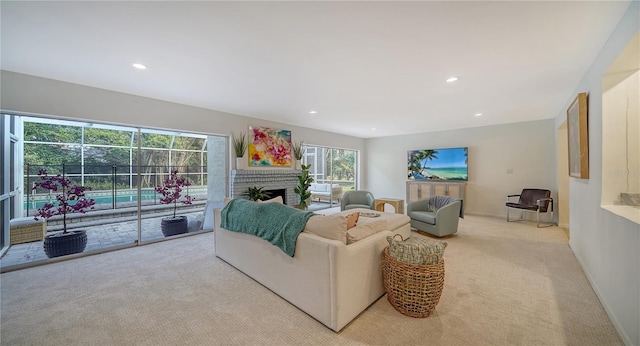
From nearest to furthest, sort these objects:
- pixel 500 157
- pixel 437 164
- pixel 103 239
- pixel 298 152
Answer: pixel 103 239 → pixel 500 157 → pixel 298 152 → pixel 437 164

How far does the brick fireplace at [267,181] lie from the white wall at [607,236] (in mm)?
5104

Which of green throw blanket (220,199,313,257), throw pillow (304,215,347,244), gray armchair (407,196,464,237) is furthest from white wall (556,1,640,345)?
green throw blanket (220,199,313,257)

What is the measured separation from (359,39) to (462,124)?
17.0ft

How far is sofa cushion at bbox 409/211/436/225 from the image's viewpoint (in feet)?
13.6

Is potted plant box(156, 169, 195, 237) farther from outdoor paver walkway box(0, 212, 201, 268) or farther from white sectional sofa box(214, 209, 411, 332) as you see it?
white sectional sofa box(214, 209, 411, 332)

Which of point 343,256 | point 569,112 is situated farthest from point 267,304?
point 569,112

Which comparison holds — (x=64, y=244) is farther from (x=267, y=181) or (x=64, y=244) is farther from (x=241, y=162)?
(x=267, y=181)

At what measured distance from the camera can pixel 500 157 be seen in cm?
607

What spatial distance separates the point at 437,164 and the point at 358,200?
3041 millimetres

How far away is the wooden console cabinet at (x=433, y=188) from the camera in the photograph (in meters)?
6.38

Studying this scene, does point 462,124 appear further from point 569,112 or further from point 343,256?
point 343,256

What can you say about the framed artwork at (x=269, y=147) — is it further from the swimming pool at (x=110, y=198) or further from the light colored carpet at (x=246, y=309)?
the light colored carpet at (x=246, y=309)

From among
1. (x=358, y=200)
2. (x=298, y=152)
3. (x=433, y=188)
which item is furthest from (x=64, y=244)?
(x=433, y=188)

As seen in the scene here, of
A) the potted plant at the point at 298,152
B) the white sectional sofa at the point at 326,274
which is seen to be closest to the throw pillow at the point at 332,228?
the white sectional sofa at the point at 326,274
